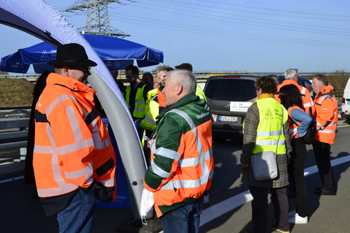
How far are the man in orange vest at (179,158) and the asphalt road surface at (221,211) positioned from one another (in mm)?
2054

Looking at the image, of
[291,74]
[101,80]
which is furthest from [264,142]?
[291,74]

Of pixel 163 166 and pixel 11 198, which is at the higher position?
pixel 163 166

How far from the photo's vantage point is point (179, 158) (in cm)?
252

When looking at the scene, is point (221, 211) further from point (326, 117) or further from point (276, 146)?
point (326, 117)

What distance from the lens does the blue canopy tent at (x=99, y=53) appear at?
7328 mm

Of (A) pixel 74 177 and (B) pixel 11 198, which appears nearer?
(A) pixel 74 177

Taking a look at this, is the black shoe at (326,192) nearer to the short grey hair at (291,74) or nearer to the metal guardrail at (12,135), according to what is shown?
the short grey hair at (291,74)

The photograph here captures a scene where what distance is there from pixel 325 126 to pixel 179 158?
4.16m

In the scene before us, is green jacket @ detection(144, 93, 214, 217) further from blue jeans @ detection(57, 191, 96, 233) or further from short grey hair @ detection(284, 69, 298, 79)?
short grey hair @ detection(284, 69, 298, 79)

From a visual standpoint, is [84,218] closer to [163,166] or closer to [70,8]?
[163,166]

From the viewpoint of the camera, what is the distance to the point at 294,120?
4.70 metres

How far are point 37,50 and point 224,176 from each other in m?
4.60

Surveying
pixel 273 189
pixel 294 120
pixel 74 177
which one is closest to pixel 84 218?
pixel 74 177

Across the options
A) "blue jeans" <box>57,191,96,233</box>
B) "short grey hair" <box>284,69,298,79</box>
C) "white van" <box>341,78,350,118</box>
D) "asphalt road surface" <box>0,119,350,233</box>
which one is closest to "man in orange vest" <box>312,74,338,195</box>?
"asphalt road surface" <box>0,119,350,233</box>
